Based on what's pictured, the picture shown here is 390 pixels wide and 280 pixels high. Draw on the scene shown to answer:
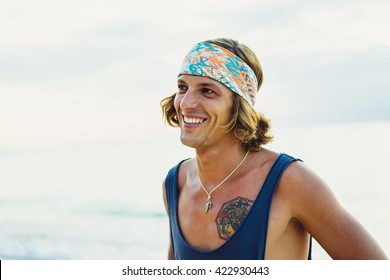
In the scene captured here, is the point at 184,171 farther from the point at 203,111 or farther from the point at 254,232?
the point at 254,232

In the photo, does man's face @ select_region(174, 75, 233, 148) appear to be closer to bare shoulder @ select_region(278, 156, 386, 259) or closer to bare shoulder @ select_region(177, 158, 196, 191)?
bare shoulder @ select_region(177, 158, 196, 191)

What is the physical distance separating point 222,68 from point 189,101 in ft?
0.96

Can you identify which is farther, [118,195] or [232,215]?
[118,195]

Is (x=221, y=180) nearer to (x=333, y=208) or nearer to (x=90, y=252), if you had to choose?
(x=333, y=208)

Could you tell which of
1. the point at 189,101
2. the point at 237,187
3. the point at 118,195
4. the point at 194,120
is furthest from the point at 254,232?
the point at 118,195

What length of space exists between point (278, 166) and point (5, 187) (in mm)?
17157

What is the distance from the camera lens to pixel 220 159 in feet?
11.2

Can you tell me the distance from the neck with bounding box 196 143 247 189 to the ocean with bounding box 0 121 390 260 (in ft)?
19.6

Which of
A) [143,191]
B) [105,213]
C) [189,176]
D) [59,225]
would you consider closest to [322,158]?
[143,191]

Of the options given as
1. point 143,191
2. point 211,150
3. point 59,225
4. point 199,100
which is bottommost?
point 211,150

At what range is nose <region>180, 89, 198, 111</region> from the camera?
3.27m

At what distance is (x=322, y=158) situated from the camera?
19.8 m

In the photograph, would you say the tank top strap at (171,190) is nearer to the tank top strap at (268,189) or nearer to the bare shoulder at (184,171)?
the bare shoulder at (184,171)

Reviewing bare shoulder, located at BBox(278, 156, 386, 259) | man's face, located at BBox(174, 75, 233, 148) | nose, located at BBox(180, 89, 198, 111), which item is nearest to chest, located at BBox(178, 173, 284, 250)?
bare shoulder, located at BBox(278, 156, 386, 259)
